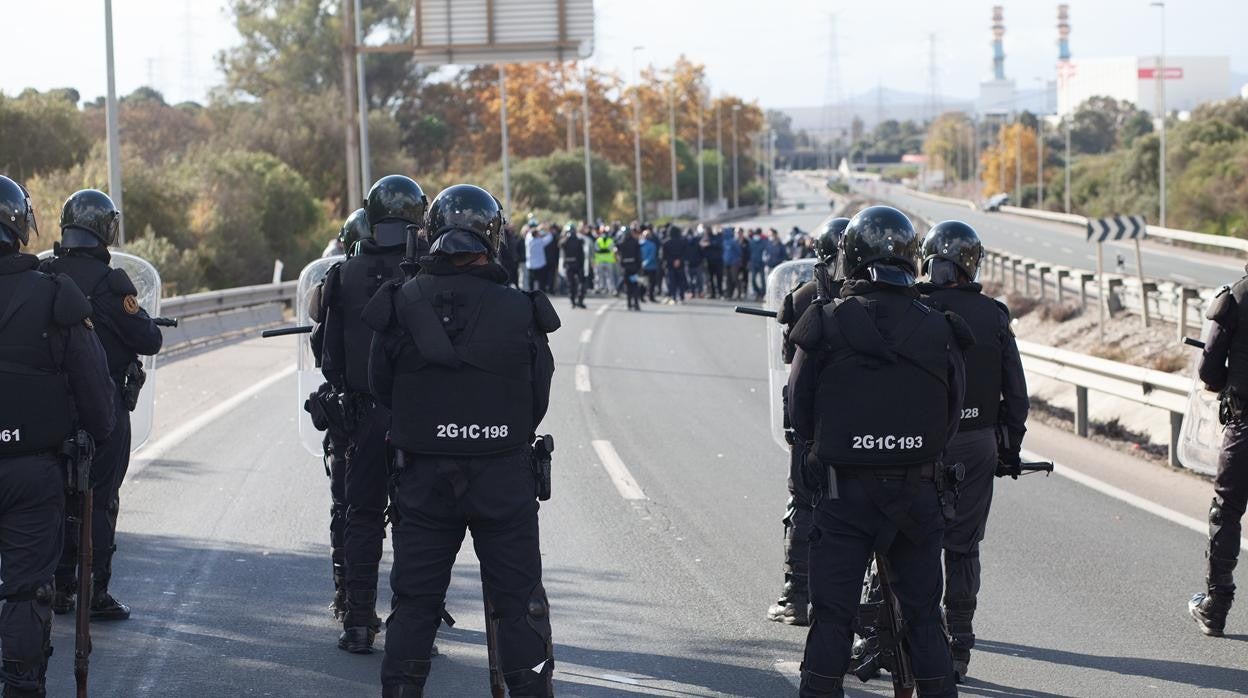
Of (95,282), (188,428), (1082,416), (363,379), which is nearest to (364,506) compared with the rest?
(363,379)

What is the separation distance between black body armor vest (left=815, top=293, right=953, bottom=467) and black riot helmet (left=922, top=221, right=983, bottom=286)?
47.7 inches

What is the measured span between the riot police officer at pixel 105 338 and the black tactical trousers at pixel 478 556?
7.72 feet

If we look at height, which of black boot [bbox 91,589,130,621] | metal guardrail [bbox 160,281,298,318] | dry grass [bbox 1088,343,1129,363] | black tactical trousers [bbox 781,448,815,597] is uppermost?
metal guardrail [bbox 160,281,298,318]

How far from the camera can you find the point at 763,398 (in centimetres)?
1677

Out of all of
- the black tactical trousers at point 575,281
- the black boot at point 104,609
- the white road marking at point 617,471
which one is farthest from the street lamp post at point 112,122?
the black boot at point 104,609

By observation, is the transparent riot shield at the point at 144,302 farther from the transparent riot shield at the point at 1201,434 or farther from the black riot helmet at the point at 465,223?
the transparent riot shield at the point at 1201,434

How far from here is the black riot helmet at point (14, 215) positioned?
5590mm

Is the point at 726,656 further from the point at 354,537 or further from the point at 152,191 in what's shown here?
the point at 152,191

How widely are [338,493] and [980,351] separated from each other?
2.95 m

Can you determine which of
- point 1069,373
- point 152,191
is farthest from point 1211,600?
point 152,191

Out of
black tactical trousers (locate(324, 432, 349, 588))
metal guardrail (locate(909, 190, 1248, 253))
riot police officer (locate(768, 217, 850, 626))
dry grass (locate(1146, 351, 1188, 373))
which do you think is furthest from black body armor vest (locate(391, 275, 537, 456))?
metal guardrail (locate(909, 190, 1248, 253))

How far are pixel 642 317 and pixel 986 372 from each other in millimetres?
23180

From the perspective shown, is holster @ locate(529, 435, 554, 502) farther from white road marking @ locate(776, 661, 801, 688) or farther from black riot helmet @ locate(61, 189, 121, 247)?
black riot helmet @ locate(61, 189, 121, 247)

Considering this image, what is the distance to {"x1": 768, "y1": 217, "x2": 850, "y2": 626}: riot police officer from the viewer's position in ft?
20.9
